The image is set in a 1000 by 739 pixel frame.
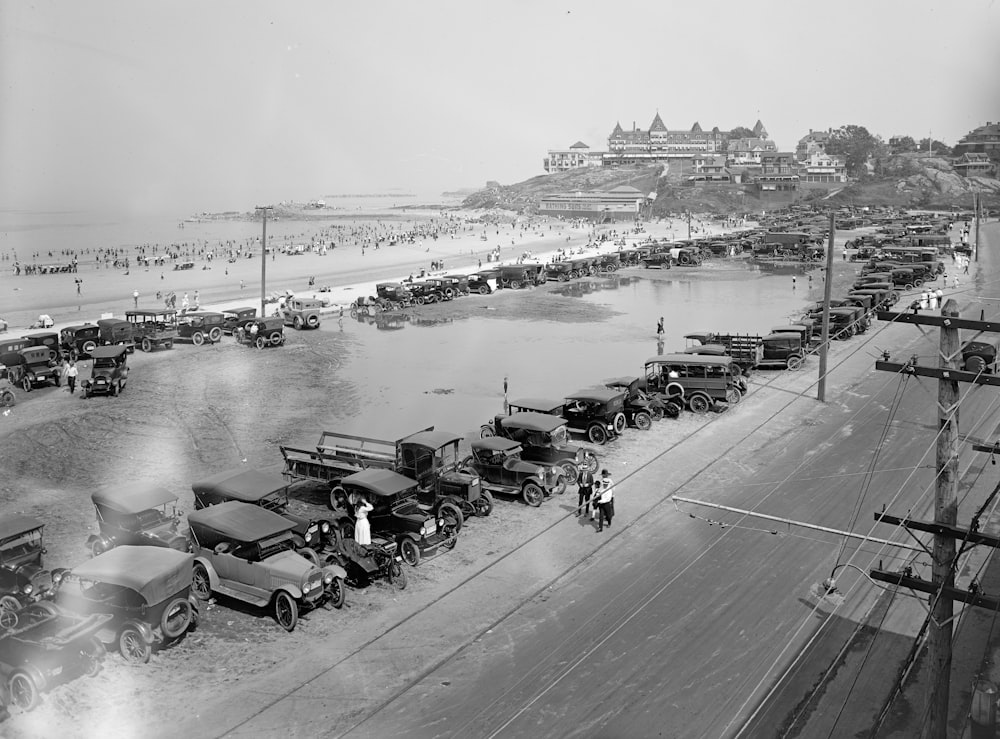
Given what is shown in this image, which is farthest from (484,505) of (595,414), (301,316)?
(301,316)

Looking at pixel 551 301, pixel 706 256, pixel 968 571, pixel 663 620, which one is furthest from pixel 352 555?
pixel 706 256

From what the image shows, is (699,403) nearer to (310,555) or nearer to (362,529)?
(362,529)

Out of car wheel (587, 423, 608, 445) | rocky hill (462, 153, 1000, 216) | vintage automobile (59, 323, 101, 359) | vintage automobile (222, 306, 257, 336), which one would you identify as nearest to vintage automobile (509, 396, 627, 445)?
car wheel (587, 423, 608, 445)

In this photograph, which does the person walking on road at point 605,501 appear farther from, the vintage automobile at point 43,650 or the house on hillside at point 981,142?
the house on hillside at point 981,142

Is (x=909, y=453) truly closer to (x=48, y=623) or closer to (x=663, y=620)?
(x=663, y=620)

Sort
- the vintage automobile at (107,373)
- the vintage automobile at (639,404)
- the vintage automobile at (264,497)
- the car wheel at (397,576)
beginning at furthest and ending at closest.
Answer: the vintage automobile at (107,373) < the vintage automobile at (639,404) < the vintage automobile at (264,497) < the car wheel at (397,576)

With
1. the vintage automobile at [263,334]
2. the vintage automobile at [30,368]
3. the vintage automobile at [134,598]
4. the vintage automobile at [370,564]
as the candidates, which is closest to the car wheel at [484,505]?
the vintage automobile at [370,564]
